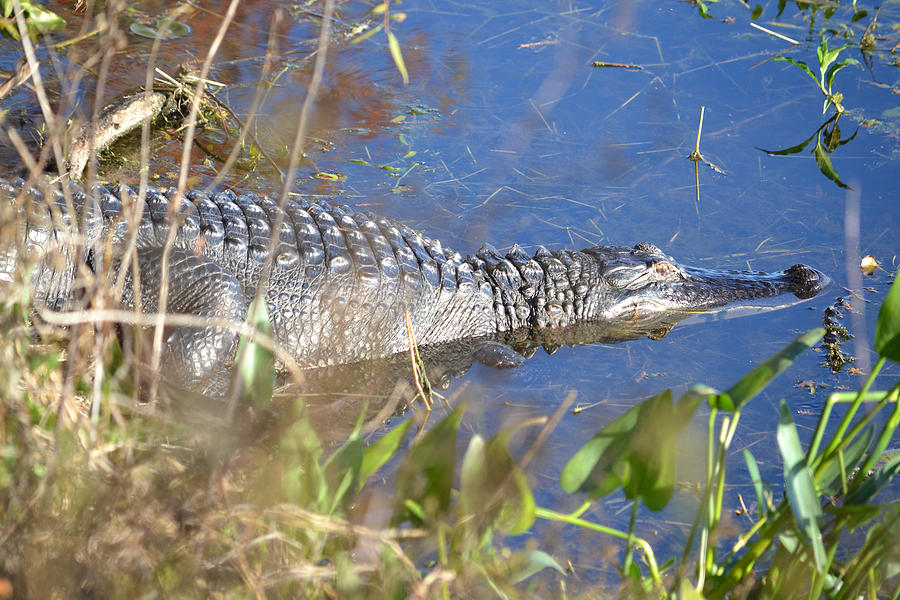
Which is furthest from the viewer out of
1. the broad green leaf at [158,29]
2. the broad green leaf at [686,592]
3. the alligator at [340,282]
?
the broad green leaf at [158,29]

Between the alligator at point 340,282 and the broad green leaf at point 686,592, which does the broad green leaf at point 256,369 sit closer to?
the alligator at point 340,282

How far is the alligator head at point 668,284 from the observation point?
4715 mm

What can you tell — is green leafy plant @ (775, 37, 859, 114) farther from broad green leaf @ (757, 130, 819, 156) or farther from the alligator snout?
the alligator snout

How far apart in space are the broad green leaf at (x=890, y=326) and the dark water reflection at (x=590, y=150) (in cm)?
154

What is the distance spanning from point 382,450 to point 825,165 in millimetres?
4725

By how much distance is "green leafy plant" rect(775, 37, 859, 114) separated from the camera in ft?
18.7

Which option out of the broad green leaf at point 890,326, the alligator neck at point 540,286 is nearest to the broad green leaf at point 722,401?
the broad green leaf at point 890,326

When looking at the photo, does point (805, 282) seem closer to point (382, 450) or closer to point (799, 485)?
point (799, 485)

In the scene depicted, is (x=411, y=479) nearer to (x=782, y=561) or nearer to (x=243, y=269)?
(x=782, y=561)

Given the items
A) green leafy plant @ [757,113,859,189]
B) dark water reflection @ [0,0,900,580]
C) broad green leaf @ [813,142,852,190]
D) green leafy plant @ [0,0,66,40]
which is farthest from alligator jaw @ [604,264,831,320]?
green leafy plant @ [0,0,66,40]

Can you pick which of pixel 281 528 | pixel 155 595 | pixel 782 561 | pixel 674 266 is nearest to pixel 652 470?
pixel 782 561

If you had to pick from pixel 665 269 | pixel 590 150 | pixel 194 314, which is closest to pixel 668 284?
pixel 665 269

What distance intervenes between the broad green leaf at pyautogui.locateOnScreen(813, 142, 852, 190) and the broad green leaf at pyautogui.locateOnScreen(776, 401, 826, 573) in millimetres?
4278

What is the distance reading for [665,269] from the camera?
475cm
